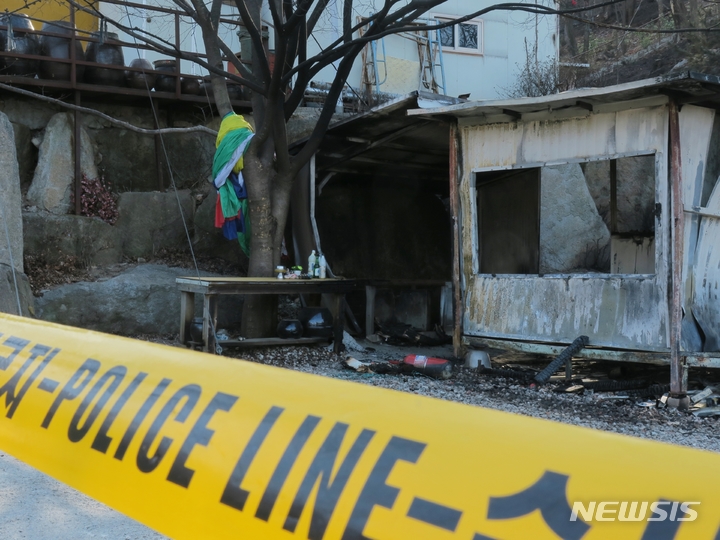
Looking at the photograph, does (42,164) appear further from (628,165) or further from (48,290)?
(628,165)

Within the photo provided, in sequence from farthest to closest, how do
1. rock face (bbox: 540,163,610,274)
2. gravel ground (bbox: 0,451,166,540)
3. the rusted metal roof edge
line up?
rock face (bbox: 540,163,610,274) < the rusted metal roof edge < gravel ground (bbox: 0,451,166,540)

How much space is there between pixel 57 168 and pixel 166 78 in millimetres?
2647

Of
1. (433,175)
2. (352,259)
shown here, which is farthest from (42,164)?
(433,175)

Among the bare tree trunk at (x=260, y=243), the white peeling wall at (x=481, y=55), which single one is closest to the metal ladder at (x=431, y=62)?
the white peeling wall at (x=481, y=55)

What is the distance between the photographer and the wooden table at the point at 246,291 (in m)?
8.43

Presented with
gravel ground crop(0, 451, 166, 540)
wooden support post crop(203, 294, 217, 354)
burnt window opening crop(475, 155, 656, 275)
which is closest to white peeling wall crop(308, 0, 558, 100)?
burnt window opening crop(475, 155, 656, 275)

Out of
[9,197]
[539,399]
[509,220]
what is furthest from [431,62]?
[539,399]

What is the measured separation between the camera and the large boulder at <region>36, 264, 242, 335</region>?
1020 cm

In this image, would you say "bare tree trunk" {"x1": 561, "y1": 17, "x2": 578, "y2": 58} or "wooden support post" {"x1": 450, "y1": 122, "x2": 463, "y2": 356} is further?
"bare tree trunk" {"x1": 561, "y1": 17, "x2": 578, "y2": 58}

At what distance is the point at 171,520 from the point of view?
6.04 feet

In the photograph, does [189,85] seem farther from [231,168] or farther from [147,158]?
[231,168]

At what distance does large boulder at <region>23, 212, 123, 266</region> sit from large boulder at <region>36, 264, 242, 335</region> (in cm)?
69

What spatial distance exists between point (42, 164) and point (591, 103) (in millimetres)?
8933

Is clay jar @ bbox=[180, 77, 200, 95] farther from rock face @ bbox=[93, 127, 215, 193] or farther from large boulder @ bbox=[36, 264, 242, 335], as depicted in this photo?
large boulder @ bbox=[36, 264, 242, 335]
